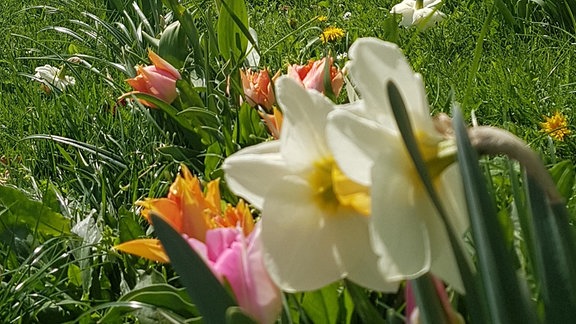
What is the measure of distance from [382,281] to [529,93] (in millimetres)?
1419

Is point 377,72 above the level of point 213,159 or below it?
above

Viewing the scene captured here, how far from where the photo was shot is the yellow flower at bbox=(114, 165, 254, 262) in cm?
75

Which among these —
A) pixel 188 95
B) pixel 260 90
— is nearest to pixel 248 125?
pixel 260 90

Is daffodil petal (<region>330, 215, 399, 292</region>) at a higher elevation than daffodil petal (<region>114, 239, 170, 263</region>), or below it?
higher

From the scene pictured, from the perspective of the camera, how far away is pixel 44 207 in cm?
129

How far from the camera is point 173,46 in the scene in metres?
1.90

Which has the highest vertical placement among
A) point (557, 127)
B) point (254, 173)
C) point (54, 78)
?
point (254, 173)

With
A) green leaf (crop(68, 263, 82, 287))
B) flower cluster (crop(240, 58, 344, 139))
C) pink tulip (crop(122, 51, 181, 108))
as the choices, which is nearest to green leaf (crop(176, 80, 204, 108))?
pink tulip (crop(122, 51, 181, 108))

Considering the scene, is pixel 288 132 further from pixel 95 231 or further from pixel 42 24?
pixel 42 24

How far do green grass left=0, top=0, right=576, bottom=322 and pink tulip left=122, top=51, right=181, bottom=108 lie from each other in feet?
0.27

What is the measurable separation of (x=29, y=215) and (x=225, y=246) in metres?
0.75

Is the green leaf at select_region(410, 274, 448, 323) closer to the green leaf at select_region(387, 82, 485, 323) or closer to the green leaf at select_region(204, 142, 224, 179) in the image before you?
the green leaf at select_region(387, 82, 485, 323)

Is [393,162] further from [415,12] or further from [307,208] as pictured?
[415,12]

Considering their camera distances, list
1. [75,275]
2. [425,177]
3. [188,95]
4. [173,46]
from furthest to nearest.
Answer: [173,46] → [188,95] → [75,275] → [425,177]
